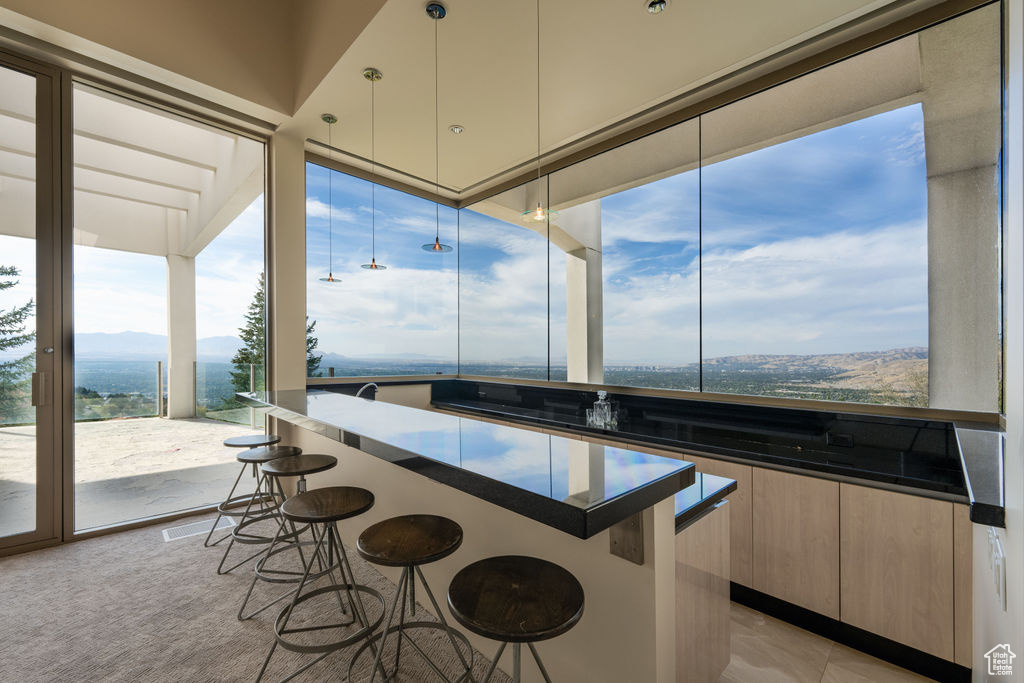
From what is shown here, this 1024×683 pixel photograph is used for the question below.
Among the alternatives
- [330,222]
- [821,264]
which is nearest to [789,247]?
[821,264]

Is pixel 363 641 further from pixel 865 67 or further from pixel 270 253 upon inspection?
pixel 865 67

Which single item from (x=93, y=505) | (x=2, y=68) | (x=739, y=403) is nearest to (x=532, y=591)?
(x=739, y=403)

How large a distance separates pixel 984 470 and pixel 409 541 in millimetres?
1741

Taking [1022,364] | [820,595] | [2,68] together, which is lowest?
[820,595]

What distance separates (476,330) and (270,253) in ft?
6.89

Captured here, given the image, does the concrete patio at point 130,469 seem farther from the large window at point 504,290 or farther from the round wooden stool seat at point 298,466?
the large window at point 504,290

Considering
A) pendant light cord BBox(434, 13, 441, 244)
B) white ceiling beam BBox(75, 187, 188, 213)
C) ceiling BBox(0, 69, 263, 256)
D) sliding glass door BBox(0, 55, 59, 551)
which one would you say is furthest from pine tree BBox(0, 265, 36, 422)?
pendant light cord BBox(434, 13, 441, 244)

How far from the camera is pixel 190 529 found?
302 centimetres

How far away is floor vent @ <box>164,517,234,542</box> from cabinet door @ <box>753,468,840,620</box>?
11.1 ft

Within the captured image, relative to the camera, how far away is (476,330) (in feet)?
15.7

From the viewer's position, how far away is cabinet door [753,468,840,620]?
1.91 m

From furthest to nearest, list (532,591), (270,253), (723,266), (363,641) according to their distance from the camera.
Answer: (270,253)
(723,266)
(363,641)
(532,591)

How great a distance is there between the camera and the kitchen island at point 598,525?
3.30ft

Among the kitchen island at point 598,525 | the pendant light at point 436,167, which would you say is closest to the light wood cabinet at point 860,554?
the kitchen island at point 598,525
